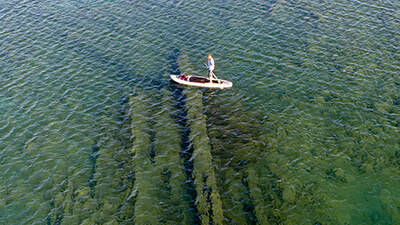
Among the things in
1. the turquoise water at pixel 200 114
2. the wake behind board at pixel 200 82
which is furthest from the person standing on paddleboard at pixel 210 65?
the turquoise water at pixel 200 114

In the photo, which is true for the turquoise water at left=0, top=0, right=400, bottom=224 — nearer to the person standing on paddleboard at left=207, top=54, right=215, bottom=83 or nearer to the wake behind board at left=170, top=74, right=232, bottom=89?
the wake behind board at left=170, top=74, right=232, bottom=89

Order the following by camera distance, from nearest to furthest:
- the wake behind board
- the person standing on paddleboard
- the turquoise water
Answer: the turquoise water → the person standing on paddleboard → the wake behind board

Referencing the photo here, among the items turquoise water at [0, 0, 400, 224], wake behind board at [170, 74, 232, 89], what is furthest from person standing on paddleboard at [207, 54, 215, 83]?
turquoise water at [0, 0, 400, 224]

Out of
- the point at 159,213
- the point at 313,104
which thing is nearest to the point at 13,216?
the point at 159,213

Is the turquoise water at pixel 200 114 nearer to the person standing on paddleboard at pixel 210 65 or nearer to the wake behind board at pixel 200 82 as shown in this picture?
the wake behind board at pixel 200 82

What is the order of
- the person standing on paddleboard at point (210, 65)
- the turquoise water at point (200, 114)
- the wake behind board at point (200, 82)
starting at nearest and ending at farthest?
1. the turquoise water at point (200, 114)
2. the person standing on paddleboard at point (210, 65)
3. the wake behind board at point (200, 82)

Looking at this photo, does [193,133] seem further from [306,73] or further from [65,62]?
[65,62]

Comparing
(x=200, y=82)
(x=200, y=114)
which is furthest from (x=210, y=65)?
(x=200, y=114)

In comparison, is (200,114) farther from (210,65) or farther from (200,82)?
(210,65)
